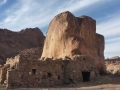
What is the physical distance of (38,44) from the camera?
Answer: 71312mm

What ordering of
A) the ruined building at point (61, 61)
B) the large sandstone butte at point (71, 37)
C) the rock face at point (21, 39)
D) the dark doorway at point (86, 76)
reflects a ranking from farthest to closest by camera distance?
the rock face at point (21, 39), the large sandstone butte at point (71, 37), the dark doorway at point (86, 76), the ruined building at point (61, 61)

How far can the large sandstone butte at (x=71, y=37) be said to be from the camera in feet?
79.5

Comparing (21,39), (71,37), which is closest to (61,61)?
(71,37)

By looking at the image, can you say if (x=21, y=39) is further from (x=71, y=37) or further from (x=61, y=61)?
(x=61, y=61)

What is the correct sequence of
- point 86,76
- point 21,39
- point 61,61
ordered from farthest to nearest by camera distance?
point 21,39 → point 86,76 → point 61,61

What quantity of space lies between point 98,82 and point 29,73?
676cm

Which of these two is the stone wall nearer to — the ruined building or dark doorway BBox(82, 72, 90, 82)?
the ruined building

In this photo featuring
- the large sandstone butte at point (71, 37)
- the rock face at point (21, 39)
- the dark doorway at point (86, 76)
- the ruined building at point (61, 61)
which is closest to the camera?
the ruined building at point (61, 61)

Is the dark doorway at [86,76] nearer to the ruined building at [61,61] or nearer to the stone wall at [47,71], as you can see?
the ruined building at [61,61]

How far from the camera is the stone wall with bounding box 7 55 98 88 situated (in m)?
17.2

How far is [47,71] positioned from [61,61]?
203 centimetres

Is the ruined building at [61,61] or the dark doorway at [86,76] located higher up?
the ruined building at [61,61]

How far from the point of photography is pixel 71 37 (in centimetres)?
2478

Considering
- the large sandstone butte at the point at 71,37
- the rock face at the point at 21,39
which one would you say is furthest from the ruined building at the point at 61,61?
the rock face at the point at 21,39
